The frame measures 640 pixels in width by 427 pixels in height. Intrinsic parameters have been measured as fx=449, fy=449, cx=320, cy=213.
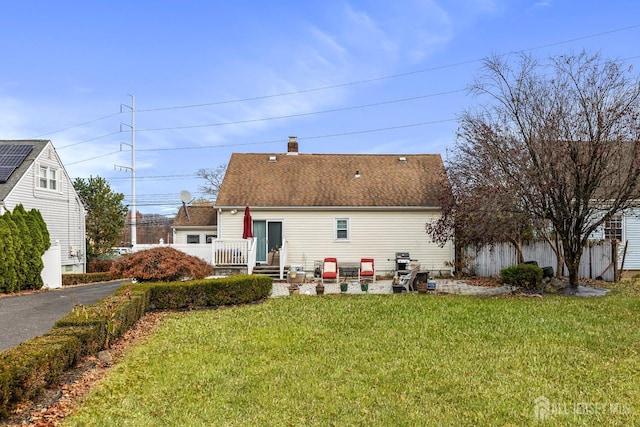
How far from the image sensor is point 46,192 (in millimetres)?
21938

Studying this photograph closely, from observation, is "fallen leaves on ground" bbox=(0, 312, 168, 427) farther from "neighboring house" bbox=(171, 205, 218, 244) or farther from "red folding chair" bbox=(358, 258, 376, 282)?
"neighboring house" bbox=(171, 205, 218, 244)

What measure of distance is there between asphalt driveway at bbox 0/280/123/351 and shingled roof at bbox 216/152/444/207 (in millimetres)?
7519

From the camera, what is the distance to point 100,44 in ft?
46.1

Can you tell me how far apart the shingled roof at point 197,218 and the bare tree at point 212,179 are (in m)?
17.7

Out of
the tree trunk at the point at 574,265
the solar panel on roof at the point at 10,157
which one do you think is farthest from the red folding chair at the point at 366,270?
the solar panel on roof at the point at 10,157

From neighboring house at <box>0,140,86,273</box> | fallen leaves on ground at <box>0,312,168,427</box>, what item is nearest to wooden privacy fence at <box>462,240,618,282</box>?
fallen leaves on ground at <box>0,312,168,427</box>

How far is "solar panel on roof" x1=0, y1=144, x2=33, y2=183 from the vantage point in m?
19.7

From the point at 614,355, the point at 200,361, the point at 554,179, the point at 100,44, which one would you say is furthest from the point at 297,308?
the point at 100,44

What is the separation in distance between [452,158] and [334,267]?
20.6 ft

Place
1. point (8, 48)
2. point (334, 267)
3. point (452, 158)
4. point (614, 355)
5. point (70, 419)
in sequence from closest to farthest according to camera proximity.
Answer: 1. point (70, 419)
2. point (614, 355)
3. point (8, 48)
4. point (452, 158)
5. point (334, 267)

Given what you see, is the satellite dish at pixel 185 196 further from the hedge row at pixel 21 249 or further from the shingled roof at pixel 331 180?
the hedge row at pixel 21 249

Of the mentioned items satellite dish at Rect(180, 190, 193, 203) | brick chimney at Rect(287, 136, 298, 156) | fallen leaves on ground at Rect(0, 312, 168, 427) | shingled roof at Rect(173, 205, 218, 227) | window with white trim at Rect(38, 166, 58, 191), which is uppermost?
brick chimney at Rect(287, 136, 298, 156)

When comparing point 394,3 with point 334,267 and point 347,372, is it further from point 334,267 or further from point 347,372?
point 347,372

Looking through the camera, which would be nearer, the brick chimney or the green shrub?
the green shrub
